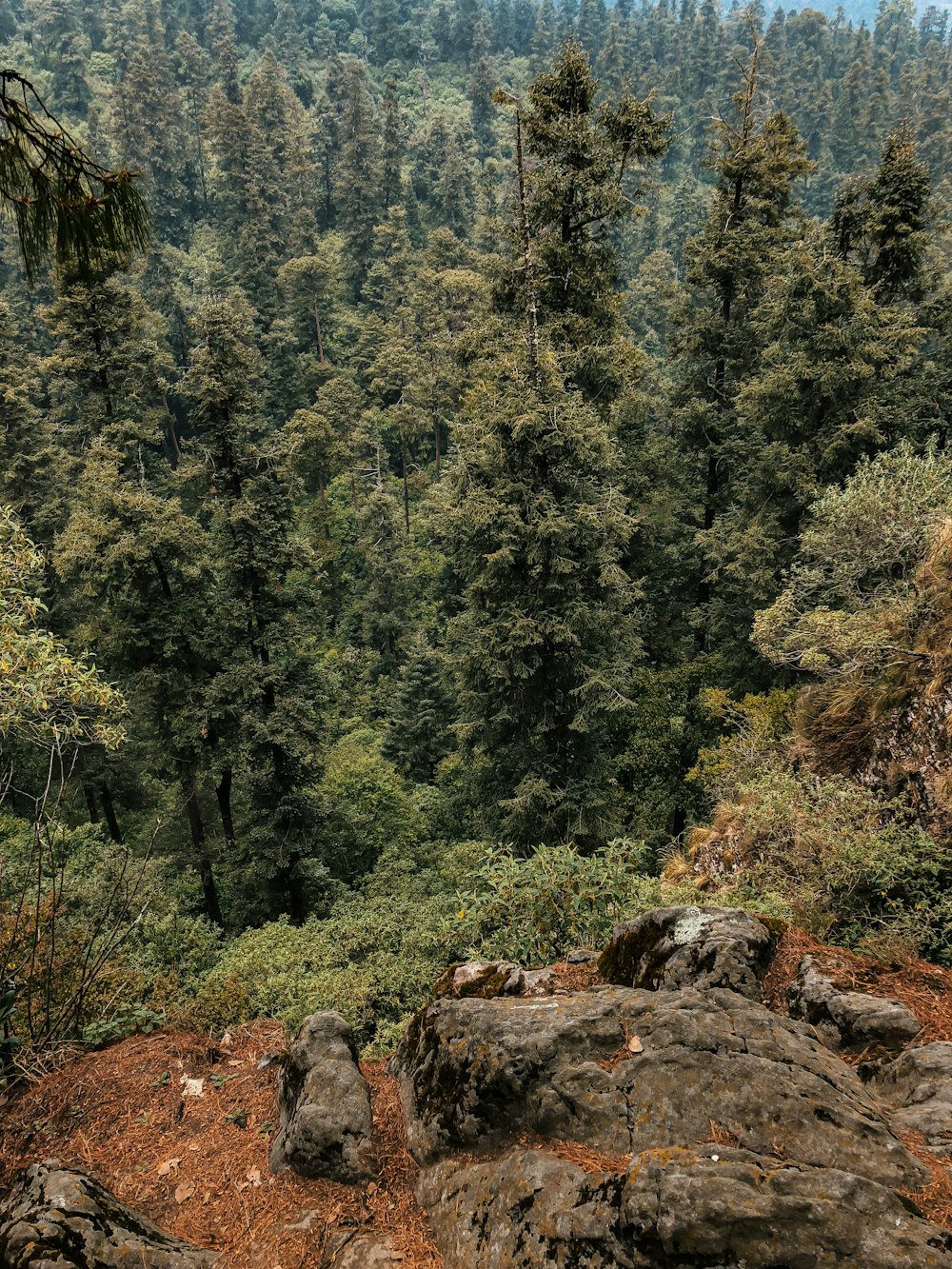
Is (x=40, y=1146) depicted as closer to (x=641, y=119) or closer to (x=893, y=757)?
(x=893, y=757)

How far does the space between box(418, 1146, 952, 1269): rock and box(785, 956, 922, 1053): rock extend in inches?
68.3

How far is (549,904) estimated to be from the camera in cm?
690

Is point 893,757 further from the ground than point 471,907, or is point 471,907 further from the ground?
point 893,757

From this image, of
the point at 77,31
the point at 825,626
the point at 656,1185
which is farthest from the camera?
the point at 77,31

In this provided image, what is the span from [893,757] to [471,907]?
4918 millimetres

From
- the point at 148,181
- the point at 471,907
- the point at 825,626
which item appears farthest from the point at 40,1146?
the point at 148,181

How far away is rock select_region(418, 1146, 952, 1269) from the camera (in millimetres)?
2682

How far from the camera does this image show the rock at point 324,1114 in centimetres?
430

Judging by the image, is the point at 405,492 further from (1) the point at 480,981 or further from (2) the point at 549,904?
(1) the point at 480,981

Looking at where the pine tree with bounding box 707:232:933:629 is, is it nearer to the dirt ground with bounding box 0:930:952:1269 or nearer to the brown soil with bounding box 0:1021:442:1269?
the dirt ground with bounding box 0:930:952:1269

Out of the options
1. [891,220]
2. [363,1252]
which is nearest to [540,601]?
[363,1252]

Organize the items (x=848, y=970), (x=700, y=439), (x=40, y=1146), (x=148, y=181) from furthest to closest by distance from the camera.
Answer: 1. (x=148, y=181)
2. (x=700, y=439)
3. (x=848, y=970)
4. (x=40, y=1146)

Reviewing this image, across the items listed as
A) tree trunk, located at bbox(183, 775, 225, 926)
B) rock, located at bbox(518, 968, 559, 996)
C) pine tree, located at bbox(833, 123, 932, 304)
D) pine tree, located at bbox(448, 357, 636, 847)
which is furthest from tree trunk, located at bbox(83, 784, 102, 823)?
pine tree, located at bbox(833, 123, 932, 304)

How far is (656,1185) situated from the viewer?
2.95 meters
